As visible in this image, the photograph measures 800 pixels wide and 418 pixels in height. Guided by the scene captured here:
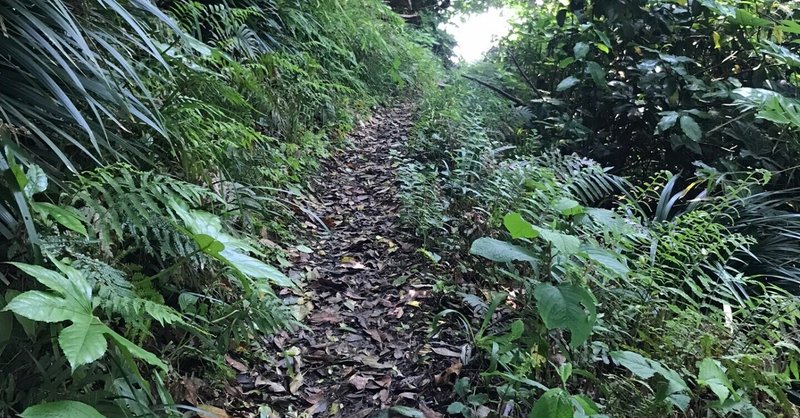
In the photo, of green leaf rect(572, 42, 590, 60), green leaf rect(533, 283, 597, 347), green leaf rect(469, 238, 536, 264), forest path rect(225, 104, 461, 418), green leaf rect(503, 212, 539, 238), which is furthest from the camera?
green leaf rect(572, 42, 590, 60)

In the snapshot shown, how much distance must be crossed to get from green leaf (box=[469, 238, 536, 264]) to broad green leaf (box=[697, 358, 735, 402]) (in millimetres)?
640

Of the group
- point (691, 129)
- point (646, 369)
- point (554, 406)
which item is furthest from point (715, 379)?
point (691, 129)

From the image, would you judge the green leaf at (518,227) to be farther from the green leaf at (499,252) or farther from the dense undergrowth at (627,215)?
the green leaf at (499,252)

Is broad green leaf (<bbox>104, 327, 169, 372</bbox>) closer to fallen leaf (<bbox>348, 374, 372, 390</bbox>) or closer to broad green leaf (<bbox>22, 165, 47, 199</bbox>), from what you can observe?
broad green leaf (<bbox>22, 165, 47, 199</bbox>)

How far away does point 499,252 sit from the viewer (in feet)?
6.18

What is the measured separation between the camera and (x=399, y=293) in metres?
2.73

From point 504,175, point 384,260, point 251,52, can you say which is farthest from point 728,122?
point 251,52

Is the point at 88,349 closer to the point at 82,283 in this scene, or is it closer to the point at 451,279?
the point at 82,283

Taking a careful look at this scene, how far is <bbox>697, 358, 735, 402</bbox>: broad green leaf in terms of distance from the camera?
152 centimetres

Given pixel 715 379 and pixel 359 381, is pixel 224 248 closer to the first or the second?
pixel 359 381

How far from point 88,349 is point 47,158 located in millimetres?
1147

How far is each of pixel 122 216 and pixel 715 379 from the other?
2.12m

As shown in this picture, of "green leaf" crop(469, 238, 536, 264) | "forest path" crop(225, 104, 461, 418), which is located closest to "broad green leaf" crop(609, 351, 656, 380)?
"green leaf" crop(469, 238, 536, 264)

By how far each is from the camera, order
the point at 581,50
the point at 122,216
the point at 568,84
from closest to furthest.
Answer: the point at 122,216, the point at 581,50, the point at 568,84
